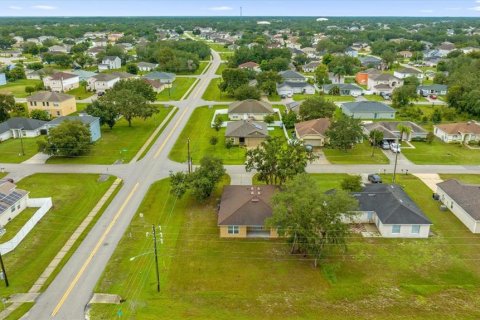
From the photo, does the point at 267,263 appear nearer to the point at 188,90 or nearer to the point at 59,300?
the point at 59,300

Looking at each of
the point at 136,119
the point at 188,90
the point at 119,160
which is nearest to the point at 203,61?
the point at 188,90

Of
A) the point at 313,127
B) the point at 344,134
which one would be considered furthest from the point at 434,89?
the point at 344,134

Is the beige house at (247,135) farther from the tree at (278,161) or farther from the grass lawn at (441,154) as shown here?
the grass lawn at (441,154)

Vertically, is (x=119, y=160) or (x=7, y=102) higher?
(x=7, y=102)

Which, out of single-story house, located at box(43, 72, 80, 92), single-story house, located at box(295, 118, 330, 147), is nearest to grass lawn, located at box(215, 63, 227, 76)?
single-story house, located at box(43, 72, 80, 92)

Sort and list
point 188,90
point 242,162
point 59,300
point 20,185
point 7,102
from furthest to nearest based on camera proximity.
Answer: point 188,90
point 7,102
point 242,162
point 20,185
point 59,300

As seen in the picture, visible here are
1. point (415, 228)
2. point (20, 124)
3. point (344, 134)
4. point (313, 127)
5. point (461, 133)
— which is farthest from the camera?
point (20, 124)

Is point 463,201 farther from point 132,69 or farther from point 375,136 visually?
point 132,69
